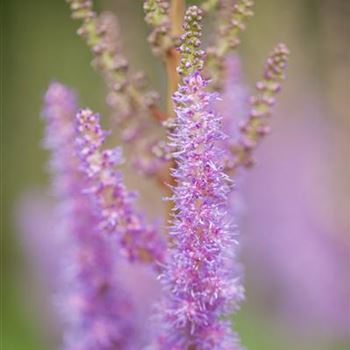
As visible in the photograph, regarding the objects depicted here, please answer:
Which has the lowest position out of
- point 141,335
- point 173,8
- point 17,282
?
point 141,335

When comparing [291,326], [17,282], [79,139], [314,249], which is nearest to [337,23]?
[314,249]

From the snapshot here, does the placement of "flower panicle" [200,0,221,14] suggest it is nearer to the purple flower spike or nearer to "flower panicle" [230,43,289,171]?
"flower panicle" [230,43,289,171]

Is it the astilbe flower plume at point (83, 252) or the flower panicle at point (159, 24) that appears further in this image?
the astilbe flower plume at point (83, 252)

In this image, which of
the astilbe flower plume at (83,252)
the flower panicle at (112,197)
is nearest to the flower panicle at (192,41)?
the flower panicle at (112,197)

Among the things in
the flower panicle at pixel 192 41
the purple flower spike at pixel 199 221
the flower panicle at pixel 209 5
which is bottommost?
the purple flower spike at pixel 199 221

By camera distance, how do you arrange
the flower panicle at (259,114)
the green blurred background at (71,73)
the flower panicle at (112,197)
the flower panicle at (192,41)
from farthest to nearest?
the green blurred background at (71,73) < the flower panicle at (259,114) < the flower panicle at (112,197) < the flower panicle at (192,41)

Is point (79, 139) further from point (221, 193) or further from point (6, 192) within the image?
point (6, 192)

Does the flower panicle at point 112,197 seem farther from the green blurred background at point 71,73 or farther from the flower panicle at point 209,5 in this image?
the green blurred background at point 71,73
